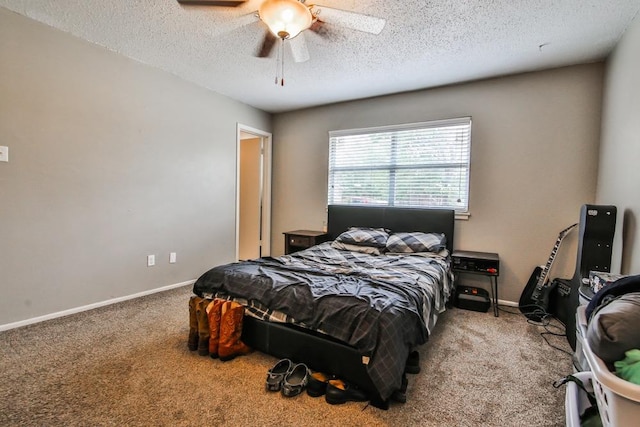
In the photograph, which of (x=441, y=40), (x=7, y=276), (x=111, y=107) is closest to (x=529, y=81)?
(x=441, y=40)

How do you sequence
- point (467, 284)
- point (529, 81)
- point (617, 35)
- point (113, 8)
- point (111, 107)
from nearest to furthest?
point (113, 8), point (617, 35), point (111, 107), point (529, 81), point (467, 284)

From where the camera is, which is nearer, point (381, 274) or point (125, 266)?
point (381, 274)

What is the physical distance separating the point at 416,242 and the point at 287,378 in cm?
210

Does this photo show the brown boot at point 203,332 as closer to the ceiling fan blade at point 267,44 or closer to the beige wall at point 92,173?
the beige wall at point 92,173

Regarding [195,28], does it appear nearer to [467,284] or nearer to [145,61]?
[145,61]

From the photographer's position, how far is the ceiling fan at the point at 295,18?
1.82m

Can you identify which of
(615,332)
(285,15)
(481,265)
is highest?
(285,15)

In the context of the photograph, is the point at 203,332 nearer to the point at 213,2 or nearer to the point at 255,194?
the point at 213,2

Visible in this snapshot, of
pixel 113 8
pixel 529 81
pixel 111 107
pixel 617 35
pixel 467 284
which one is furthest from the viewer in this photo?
pixel 467 284

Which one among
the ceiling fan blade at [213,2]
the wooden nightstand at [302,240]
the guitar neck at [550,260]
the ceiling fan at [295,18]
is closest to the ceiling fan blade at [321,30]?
the ceiling fan at [295,18]

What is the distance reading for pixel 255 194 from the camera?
505 centimetres

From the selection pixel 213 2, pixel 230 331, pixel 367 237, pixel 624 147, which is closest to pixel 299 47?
pixel 213 2

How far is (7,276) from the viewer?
2.41 metres

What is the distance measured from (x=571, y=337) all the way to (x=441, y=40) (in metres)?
2.67
